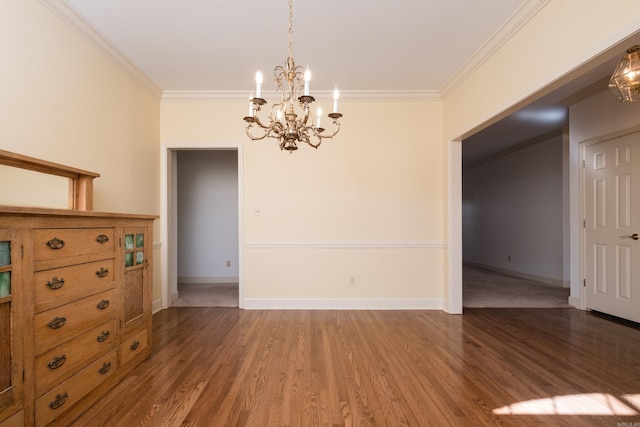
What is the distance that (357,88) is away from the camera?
3.96m

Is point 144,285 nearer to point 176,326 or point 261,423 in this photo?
point 176,326

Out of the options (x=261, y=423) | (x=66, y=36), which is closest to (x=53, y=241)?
(x=261, y=423)

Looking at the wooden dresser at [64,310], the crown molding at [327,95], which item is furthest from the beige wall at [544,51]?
the wooden dresser at [64,310]

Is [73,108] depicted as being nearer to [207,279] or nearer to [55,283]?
[55,283]

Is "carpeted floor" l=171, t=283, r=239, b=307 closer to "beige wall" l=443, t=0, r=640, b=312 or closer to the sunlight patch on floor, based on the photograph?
"beige wall" l=443, t=0, r=640, b=312

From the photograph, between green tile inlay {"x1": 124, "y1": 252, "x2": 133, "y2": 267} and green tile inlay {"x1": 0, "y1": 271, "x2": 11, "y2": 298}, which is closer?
green tile inlay {"x1": 0, "y1": 271, "x2": 11, "y2": 298}

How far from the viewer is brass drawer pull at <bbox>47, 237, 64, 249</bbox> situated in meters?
1.64

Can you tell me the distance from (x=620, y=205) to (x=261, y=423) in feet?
15.0

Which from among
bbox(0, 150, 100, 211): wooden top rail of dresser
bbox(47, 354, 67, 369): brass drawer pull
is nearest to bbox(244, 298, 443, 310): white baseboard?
bbox(0, 150, 100, 211): wooden top rail of dresser

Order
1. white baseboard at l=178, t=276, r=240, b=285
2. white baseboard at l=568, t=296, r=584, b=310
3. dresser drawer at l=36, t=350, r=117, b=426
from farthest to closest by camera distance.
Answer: white baseboard at l=178, t=276, r=240, b=285 < white baseboard at l=568, t=296, r=584, b=310 < dresser drawer at l=36, t=350, r=117, b=426

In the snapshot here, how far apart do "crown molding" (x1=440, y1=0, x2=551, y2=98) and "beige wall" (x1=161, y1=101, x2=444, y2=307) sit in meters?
1.05

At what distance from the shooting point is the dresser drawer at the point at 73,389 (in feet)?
5.16

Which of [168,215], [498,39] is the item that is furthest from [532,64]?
[168,215]

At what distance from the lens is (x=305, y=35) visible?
2.81 meters
